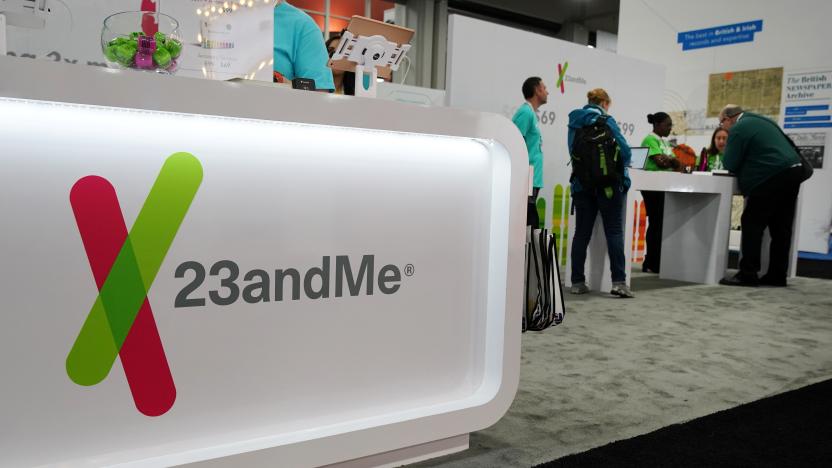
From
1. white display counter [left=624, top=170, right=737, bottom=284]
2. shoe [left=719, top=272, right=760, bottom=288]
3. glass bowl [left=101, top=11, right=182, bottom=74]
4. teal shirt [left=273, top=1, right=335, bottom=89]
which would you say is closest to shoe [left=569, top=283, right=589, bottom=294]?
white display counter [left=624, top=170, right=737, bottom=284]

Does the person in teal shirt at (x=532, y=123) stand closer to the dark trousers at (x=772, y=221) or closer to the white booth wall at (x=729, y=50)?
the dark trousers at (x=772, y=221)

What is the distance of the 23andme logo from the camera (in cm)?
137

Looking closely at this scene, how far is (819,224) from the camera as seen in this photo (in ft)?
25.6

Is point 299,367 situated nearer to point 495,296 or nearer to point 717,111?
point 495,296

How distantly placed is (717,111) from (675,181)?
3755mm

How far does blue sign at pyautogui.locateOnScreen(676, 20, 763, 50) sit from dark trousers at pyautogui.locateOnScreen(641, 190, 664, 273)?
3265mm

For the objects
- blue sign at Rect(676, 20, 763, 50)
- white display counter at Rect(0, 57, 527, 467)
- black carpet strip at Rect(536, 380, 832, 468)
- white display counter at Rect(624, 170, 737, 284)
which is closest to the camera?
white display counter at Rect(0, 57, 527, 467)

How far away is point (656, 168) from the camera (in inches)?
221

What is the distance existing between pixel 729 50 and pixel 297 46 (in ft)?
24.0

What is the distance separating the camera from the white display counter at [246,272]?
133 cm

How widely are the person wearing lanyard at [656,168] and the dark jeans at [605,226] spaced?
3.33ft

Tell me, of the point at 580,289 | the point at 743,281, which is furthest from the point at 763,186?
the point at 580,289

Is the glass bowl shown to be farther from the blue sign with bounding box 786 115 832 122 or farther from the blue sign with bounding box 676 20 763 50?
the blue sign with bounding box 676 20 763 50

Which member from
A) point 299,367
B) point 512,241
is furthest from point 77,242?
point 512,241
